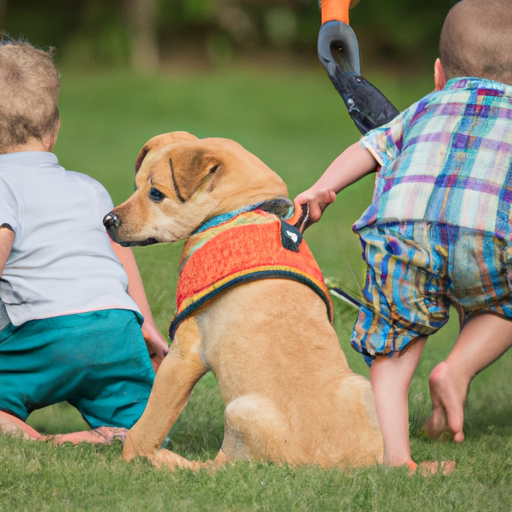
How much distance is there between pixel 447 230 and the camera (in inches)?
114

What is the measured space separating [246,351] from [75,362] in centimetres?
77

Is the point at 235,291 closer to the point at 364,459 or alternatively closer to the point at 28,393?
the point at 364,459

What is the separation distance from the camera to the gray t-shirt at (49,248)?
3107 millimetres

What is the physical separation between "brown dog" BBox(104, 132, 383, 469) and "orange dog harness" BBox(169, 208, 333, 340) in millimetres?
29

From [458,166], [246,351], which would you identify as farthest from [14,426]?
[458,166]

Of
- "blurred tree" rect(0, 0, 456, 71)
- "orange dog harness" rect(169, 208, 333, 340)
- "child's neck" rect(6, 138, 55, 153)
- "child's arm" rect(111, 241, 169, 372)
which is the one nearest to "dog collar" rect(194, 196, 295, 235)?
"orange dog harness" rect(169, 208, 333, 340)

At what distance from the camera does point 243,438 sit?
103 inches

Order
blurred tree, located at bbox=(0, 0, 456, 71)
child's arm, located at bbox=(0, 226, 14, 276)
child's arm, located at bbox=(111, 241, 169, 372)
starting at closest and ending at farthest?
child's arm, located at bbox=(0, 226, 14, 276), child's arm, located at bbox=(111, 241, 169, 372), blurred tree, located at bbox=(0, 0, 456, 71)

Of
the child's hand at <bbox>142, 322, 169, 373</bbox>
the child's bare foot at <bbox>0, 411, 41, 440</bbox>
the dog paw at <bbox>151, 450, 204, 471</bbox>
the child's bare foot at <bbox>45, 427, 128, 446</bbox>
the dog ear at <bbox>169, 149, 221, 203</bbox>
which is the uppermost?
the dog ear at <bbox>169, 149, 221, 203</bbox>

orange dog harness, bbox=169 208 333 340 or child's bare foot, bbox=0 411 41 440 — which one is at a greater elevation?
orange dog harness, bbox=169 208 333 340

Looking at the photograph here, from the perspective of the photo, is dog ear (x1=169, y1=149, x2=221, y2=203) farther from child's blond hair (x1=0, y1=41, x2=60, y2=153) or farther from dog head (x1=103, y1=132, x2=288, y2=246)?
child's blond hair (x1=0, y1=41, x2=60, y2=153)

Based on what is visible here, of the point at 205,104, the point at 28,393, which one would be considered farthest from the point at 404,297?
the point at 205,104

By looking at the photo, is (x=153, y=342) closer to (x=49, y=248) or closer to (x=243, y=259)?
(x=49, y=248)

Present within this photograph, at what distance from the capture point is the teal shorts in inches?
122
